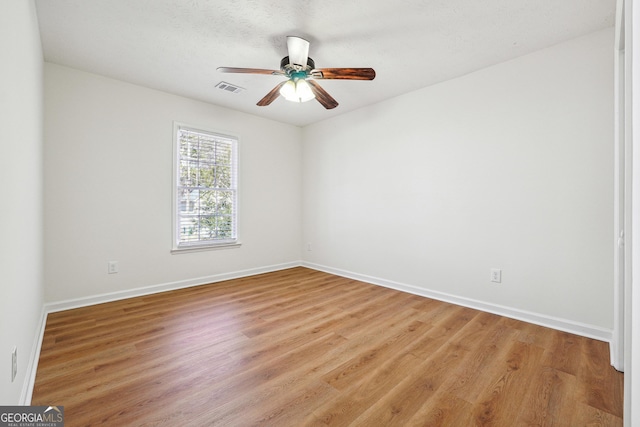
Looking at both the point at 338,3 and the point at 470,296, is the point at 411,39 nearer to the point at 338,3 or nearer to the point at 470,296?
the point at 338,3

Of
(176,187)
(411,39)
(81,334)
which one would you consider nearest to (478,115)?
(411,39)

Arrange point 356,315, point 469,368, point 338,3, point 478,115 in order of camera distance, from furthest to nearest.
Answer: point 478,115 → point 356,315 → point 338,3 → point 469,368

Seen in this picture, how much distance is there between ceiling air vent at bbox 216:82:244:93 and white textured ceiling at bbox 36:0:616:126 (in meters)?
0.10

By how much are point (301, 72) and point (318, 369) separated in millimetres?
2455

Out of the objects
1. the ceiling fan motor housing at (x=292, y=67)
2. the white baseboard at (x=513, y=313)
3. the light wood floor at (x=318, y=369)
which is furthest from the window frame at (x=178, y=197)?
the white baseboard at (x=513, y=313)

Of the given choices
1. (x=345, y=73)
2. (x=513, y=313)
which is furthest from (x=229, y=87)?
(x=513, y=313)

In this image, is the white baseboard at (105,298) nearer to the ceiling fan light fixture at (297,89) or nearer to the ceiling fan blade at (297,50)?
the ceiling fan light fixture at (297,89)

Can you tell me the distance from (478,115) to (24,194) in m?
3.85

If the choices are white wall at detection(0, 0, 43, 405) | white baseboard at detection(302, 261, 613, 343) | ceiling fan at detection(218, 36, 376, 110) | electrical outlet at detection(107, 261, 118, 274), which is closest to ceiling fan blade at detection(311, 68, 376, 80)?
ceiling fan at detection(218, 36, 376, 110)

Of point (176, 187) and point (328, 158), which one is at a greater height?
point (328, 158)

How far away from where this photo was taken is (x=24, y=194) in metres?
1.61

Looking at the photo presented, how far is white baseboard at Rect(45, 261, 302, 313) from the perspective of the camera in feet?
9.38

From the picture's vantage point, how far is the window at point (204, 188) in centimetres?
370

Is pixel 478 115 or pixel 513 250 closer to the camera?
pixel 513 250
